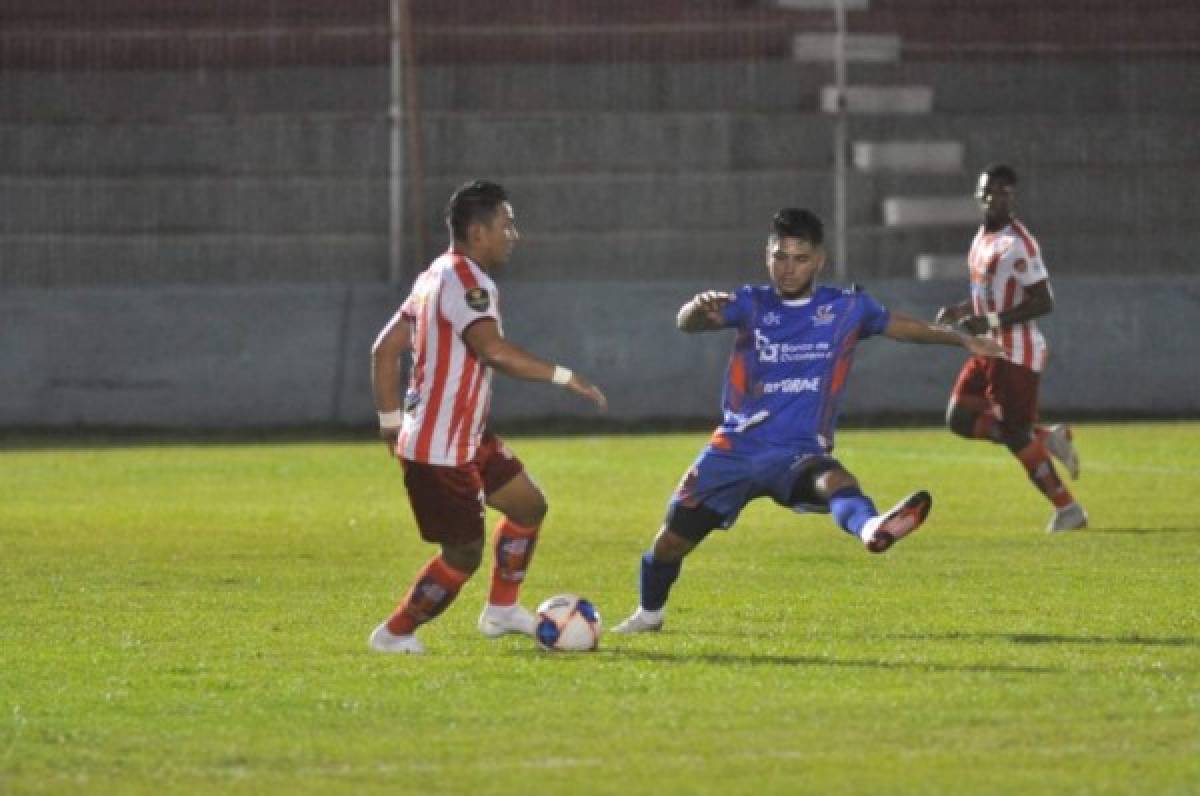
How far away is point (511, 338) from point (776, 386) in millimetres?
15919

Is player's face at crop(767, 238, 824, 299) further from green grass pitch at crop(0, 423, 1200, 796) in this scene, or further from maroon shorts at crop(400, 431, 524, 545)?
maroon shorts at crop(400, 431, 524, 545)

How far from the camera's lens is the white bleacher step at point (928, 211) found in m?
29.9

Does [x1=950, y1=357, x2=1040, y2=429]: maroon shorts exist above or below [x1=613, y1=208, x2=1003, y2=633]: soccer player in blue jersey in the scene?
below

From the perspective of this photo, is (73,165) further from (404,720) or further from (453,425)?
(404,720)

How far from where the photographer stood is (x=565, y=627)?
35.9ft

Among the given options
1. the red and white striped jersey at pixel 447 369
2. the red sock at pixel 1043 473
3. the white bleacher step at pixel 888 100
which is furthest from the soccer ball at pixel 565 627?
the white bleacher step at pixel 888 100

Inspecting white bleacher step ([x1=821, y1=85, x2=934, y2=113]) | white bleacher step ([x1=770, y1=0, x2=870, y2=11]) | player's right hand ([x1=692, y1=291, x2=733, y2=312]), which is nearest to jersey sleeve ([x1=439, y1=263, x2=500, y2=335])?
player's right hand ([x1=692, y1=291, x2=733, y2=312])

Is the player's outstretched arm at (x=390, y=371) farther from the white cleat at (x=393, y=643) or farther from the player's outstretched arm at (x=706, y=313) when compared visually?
the player's outstretched arm at (x=706, y=313)

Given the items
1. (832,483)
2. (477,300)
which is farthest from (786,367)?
(477,300)

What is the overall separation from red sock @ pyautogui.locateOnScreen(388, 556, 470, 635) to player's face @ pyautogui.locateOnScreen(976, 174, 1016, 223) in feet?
25.7

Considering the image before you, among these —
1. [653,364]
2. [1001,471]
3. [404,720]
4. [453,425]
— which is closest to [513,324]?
[653,364]

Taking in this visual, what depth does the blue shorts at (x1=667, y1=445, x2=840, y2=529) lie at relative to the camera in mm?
11586

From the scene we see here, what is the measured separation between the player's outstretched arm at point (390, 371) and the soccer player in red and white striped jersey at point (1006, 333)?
23.6ft

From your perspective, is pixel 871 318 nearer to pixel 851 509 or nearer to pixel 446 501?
pixel 851 509
